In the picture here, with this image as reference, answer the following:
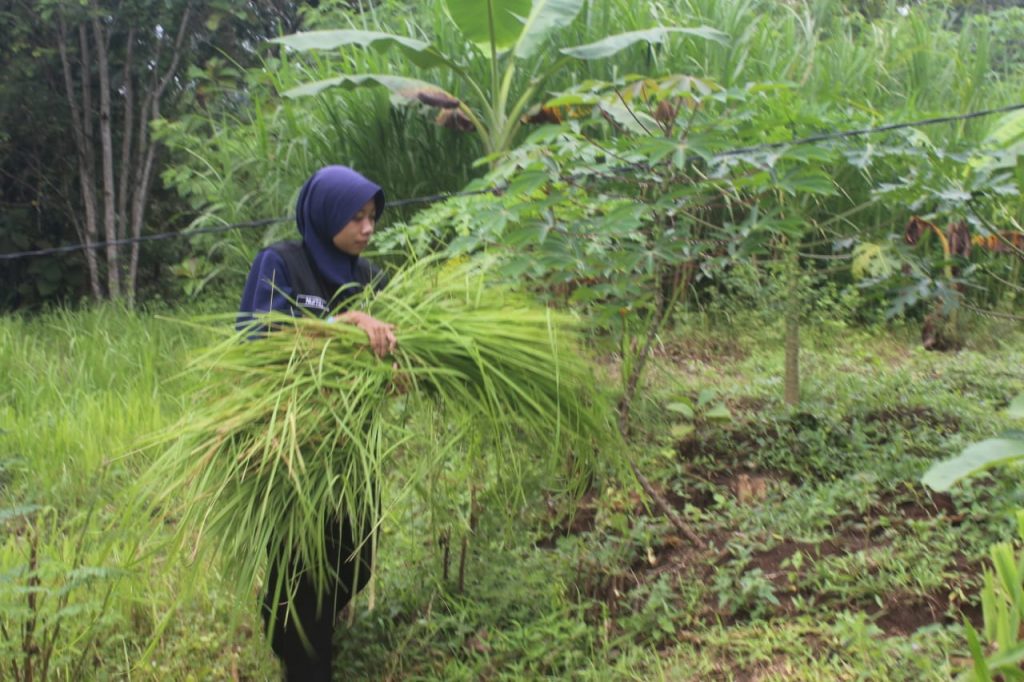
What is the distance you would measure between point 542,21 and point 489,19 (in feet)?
1.13

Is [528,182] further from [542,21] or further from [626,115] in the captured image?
[542,21]

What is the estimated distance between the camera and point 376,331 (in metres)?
2.46

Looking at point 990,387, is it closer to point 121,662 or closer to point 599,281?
point 599,281

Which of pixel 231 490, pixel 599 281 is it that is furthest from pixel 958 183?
pixel 231 490

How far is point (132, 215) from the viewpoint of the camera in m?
8.96

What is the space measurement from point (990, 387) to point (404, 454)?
10.4 ft

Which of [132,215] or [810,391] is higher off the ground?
[810,391]

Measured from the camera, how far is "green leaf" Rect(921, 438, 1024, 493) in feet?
6.26

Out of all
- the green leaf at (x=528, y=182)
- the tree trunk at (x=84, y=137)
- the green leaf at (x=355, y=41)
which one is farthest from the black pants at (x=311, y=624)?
the tree trunk at (x=84, y=137)

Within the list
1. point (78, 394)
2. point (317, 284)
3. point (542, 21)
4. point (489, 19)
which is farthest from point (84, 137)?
point (317, 284)

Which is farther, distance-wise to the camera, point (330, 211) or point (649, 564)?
point (649, 564)

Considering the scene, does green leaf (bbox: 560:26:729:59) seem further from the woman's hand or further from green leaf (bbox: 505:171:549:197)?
the woman's hand

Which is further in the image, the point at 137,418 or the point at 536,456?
the point at 137,418

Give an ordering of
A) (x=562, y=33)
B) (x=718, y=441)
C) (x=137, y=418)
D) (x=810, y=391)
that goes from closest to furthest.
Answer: (x=718, y=441) → (x=810, y=391) → (x=137, y=418) → (x=562, y=33)
